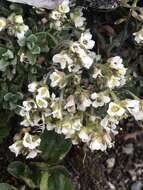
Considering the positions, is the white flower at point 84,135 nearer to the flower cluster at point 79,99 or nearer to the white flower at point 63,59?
the flower cluster at point 79,99

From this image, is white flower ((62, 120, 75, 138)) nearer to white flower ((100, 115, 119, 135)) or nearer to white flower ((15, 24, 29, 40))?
white flower ((100, 115, 119, 135))

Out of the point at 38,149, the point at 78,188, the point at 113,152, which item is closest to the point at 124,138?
the point at 113,152

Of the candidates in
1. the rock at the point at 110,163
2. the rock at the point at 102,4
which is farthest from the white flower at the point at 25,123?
the rock at the point at 110,163

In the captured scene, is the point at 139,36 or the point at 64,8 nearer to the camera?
the point at 64,8

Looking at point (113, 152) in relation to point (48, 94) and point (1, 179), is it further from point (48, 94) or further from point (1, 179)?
point (48, 94)

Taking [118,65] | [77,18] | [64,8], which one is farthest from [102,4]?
[118,65]

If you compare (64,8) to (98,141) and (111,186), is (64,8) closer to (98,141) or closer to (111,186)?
(98,141)

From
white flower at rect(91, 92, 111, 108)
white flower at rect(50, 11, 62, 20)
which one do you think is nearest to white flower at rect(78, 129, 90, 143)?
white flower at rect(91, 92, 111, 108)

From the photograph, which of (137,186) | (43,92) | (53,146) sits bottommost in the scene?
(137,186)
